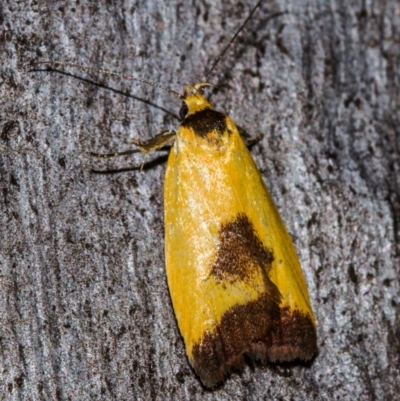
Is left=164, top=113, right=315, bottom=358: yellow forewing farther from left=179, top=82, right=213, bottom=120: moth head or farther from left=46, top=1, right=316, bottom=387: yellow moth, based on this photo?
left=179, top=82, right=213, bottom=120: moth head

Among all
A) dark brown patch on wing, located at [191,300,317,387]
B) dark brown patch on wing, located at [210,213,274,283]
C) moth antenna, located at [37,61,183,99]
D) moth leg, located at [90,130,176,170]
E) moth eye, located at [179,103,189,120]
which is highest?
moth antenna, located at [37,61,183,99]

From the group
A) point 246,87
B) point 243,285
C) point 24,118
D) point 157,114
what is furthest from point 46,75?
point 243,285

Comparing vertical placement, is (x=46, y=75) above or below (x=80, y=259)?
above

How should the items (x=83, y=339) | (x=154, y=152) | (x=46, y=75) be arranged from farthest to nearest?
(x=154, y=152) < (x=46, y=75) < (x=83, y=339)

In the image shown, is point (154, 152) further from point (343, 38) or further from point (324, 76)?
point (343, 38)

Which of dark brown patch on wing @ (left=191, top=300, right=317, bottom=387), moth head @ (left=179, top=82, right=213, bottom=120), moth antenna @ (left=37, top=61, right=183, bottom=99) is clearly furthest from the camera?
moth head @ (left=179, top=82, right=213, bottom=120)

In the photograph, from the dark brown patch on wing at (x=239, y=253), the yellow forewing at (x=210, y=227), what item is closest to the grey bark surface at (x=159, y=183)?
the yellow forewing at (x=210, y=227)

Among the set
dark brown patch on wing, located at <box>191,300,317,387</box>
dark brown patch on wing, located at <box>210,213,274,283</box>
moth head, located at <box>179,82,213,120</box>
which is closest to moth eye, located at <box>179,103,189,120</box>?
moth head, located at <box>179,82,213,120</box>

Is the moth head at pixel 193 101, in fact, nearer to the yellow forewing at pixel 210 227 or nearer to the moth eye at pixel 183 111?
the moth eye at pixel 183 111
